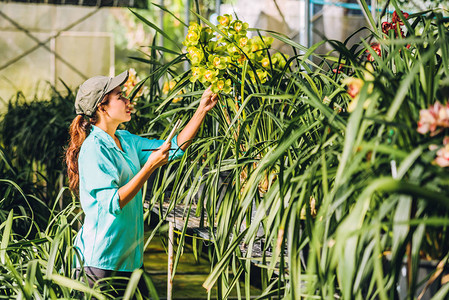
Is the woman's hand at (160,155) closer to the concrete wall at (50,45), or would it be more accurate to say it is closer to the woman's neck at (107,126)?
the woman's neck at (107,126)

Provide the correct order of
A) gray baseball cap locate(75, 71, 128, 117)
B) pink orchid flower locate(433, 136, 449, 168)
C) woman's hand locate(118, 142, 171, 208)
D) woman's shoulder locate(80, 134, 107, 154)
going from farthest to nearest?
gray baseball cap locate(75, 71, 128, 117) → woman's shoulder locate(80, 134, 107, 154) → woman's hand locate(118, 142, 171, 208) → pink orchid flower locate(433, 136, 449, 168)

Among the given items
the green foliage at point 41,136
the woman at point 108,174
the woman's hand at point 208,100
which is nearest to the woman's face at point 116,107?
the woman at point 108,174

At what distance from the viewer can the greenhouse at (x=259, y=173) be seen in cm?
99

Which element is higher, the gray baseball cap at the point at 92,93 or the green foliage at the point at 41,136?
the gray baseball cap at the point at 92,93

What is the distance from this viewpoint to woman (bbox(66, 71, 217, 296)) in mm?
1758

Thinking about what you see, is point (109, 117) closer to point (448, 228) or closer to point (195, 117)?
point (195, 117)

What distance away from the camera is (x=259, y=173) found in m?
1.28

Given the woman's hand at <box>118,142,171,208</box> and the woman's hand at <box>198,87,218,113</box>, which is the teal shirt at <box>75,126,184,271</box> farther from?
the woman's hand at <box>198,87,218,113</box>

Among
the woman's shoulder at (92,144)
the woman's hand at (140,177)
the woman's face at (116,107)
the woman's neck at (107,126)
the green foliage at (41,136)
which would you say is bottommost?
the green foliage at (41,136)

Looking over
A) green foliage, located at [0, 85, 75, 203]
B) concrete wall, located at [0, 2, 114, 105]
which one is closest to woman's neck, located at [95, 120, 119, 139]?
green foliage, located at [0, 85, 75, 203]

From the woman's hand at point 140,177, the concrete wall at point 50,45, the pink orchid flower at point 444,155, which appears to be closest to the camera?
the pink orchid flower at point 444,155

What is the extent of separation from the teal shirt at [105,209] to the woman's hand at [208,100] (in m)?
0.20

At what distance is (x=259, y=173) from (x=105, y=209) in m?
0.65

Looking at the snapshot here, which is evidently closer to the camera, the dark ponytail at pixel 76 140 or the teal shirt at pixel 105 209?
the teal shirt at pixel 105 209
